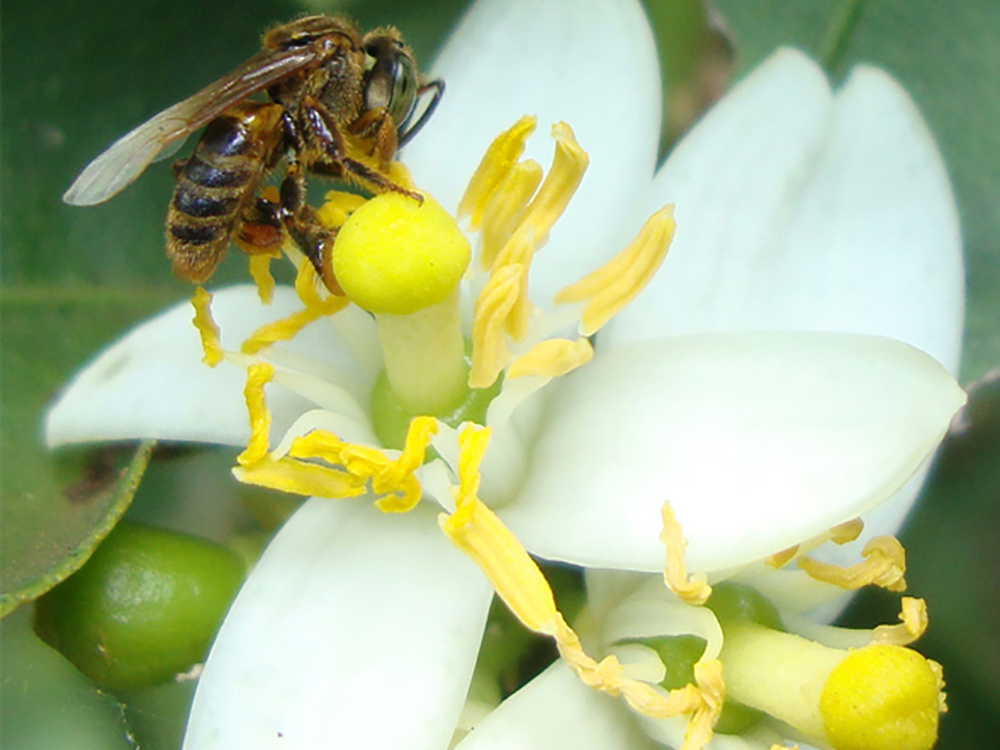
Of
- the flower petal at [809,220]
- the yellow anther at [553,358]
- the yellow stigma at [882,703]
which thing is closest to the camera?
the yellow stigma at [882,703]

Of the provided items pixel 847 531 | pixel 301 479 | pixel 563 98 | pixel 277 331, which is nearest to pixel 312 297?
pixel 277 331

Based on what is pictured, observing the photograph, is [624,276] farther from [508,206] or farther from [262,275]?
[262,275]

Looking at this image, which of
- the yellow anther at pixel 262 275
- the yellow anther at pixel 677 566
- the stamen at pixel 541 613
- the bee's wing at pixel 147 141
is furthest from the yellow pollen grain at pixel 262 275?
the yellow anther at pixel 677 566

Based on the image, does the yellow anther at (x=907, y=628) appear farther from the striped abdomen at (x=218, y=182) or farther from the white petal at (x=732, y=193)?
the striped abdomen at (x=218, y=182)

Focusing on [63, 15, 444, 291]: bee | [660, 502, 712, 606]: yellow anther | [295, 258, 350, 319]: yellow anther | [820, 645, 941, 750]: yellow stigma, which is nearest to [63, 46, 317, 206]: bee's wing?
[63, 15, 444, 291]: bee

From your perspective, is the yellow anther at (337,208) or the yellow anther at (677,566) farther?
the yellow anther at (337,208)
